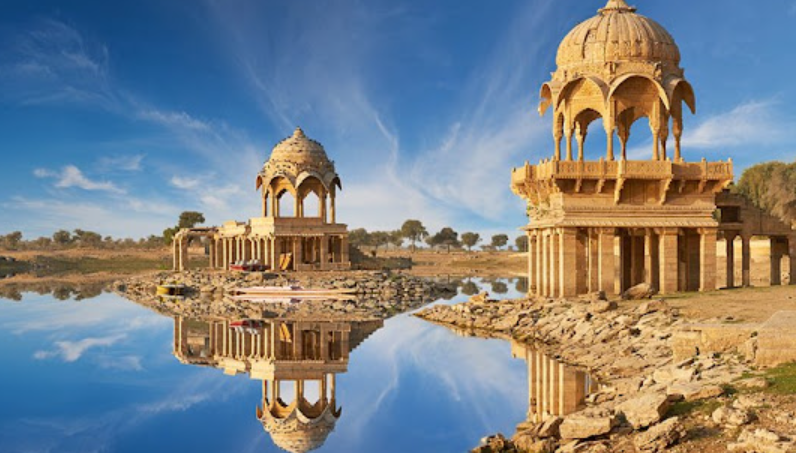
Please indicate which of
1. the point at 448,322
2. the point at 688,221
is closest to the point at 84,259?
the point at 448,322

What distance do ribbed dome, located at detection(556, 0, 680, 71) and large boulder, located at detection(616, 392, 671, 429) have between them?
18.6 meters

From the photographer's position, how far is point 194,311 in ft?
123

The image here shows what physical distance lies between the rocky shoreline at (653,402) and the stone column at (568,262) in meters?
4.84

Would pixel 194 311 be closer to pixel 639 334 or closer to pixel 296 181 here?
pixel 296 181

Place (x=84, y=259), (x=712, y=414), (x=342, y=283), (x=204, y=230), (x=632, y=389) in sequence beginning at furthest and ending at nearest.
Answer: (x=84, y=259) → (x=204, y=230) → (x=342, y=283) → (x=632, y=389) → (x=712, y=414)

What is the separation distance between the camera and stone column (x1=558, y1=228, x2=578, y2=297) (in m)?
26.5

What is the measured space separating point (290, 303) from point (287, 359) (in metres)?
17.7

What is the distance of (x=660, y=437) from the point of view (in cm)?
991

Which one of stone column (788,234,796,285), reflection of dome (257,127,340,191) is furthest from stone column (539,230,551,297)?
reflection of dome (257,127,340,191)

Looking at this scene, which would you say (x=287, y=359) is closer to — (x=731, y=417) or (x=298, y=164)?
(x=731, y=417)

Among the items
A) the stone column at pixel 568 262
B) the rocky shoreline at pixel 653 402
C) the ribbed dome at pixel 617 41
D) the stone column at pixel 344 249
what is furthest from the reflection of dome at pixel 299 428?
the stone column at pixel 344 249

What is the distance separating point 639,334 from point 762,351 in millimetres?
6660

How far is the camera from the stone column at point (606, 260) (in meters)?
26.7

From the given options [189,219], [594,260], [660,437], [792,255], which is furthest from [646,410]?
[189,219]
